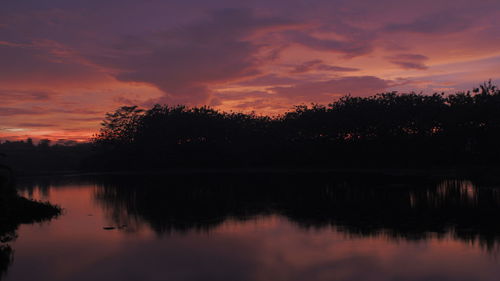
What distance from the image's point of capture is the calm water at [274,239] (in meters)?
13.9

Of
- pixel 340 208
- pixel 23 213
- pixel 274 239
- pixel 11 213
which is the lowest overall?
pixel 274 239

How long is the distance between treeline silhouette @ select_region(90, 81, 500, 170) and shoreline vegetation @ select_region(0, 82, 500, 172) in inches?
5.6

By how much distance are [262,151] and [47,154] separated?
46.0 metres

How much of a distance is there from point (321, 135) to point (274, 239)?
56549 mm

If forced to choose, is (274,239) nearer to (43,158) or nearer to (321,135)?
(321,135)

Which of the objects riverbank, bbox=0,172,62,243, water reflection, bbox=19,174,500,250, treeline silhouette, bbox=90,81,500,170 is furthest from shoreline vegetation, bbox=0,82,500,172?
riverbank, bbox=0,172,62,243

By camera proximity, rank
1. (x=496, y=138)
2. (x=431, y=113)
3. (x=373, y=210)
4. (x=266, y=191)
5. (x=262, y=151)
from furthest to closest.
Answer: (x=262, y=151) → (x=431, y=113) → (x=496, y=138) → (x=266, y=191) → (x=373, y=210)

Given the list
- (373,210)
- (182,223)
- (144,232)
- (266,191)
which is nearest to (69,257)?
(144,232)

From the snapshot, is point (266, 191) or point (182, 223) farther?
point (266, 191)

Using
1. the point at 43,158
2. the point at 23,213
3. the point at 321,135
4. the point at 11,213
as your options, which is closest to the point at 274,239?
the point at 11,213

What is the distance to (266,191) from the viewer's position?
37.0m

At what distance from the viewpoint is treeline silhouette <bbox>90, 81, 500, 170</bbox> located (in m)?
60.4

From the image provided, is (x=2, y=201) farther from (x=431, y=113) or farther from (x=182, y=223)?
(x=431, y=113)

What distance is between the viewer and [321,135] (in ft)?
243
